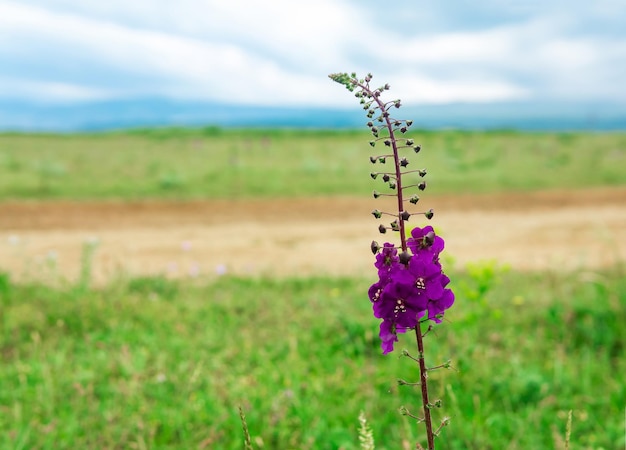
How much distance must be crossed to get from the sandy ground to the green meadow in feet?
3.96

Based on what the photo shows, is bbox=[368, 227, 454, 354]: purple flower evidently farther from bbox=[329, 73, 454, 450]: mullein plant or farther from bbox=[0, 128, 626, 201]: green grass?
bbox=[0, 128, 626, 201]: green grass

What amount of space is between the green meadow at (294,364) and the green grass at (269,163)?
7466mm

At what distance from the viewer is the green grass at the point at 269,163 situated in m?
14.8

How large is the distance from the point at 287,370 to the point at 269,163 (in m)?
13.6

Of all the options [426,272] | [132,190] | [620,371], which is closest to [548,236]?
[620,371]

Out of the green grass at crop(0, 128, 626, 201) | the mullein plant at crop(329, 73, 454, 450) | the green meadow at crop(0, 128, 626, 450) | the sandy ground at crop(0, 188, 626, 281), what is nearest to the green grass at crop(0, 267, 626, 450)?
the green meadow at crop(0, 128, 626, 450)

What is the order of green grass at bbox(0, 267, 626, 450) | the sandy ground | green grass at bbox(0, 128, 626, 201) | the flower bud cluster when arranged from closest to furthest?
the flower bud cluster
green grass at bbox(0, 267, 626, 450)
the sandy ground
green grass at bbox(0, 128, 626, 201)

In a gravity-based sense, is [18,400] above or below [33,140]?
below

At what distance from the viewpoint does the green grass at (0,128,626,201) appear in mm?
14805

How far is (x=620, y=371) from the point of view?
4.60m

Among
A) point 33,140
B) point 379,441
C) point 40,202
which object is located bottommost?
point 379,441

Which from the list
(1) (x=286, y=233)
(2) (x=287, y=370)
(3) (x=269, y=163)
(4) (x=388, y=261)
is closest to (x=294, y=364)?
(2) (x=287, y=370)

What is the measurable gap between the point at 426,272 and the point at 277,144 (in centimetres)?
1945

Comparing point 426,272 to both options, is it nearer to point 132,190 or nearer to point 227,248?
point 227,248
